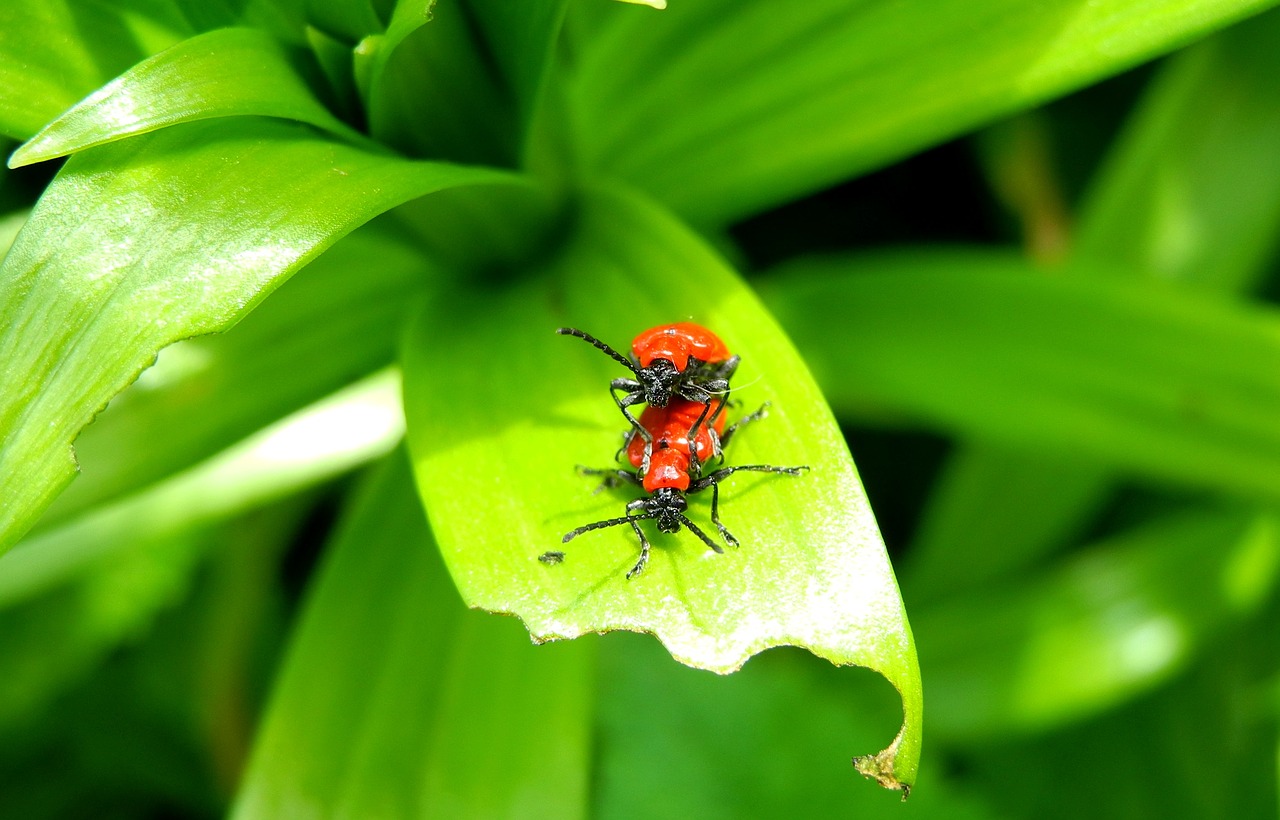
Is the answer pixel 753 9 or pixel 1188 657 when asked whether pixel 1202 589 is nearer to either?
pixel 1188 657

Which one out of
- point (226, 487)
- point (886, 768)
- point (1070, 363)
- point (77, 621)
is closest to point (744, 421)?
point (886, 768)

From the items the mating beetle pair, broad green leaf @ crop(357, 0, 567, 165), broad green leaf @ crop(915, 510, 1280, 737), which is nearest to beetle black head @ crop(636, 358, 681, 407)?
the mating beetle pair

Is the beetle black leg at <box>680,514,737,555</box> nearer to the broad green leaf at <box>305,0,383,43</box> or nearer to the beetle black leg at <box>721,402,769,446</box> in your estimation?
the beetle black leg at <box>721,402,769,446</box>

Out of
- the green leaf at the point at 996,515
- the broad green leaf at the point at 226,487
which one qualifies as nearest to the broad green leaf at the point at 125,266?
the broad green leaf at the point at 226,487

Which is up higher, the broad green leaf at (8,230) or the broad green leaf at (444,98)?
the broad green leaf at (444,98)

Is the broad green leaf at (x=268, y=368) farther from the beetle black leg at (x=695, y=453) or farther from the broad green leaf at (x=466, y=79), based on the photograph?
the beetle black leg at (x=695, y=453)
